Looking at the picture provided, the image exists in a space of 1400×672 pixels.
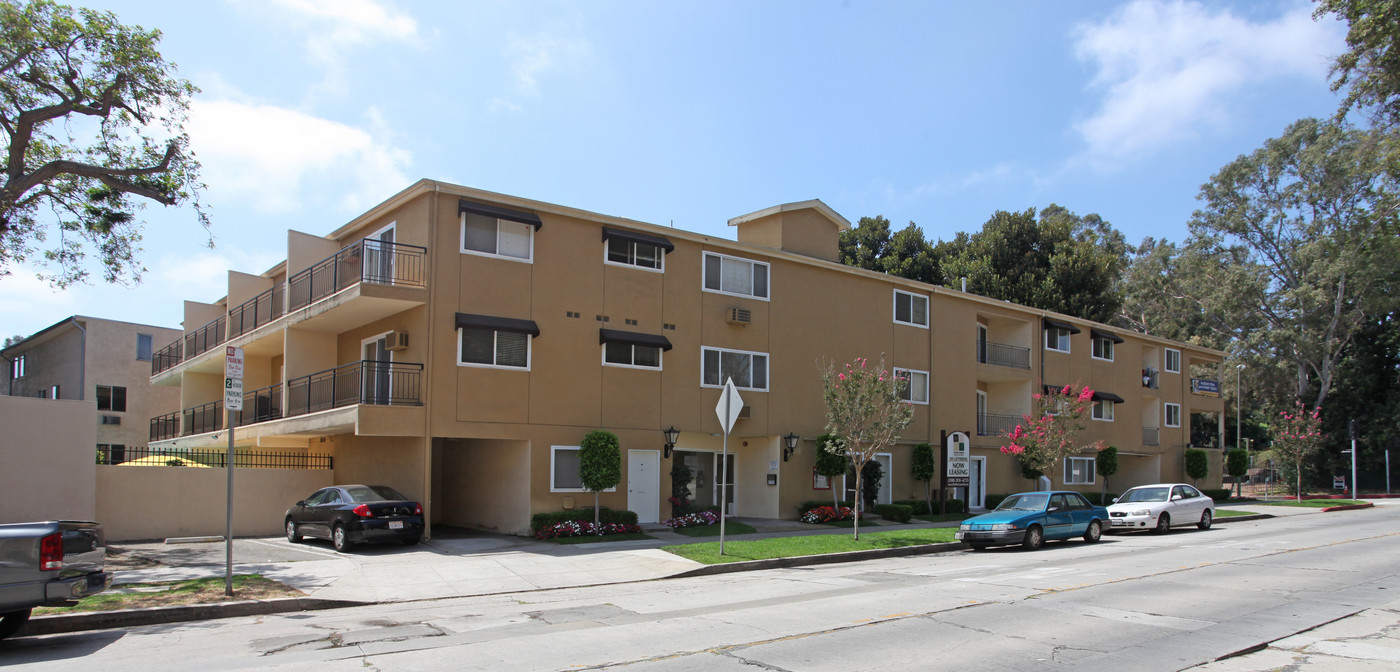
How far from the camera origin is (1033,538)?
20.0 meters

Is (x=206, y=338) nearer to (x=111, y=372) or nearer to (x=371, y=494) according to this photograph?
(x=111, y=372)

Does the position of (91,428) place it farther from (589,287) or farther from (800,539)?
(800,539)

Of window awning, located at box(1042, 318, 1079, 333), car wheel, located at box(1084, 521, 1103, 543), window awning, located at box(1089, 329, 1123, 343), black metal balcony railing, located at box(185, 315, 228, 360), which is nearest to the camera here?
car wheel, located at box(1084, 521, 1103, 543)

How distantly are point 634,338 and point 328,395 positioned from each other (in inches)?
325

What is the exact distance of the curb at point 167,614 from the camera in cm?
995

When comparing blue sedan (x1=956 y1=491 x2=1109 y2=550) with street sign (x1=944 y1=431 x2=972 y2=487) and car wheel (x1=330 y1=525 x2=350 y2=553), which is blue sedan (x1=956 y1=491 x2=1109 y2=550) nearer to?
street sign (x1=944 y1=431 x2=972 y2=487)

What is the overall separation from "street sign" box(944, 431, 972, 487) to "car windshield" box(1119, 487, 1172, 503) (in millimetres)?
4632

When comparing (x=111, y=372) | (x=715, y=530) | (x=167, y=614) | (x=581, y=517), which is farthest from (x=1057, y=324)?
(x=111, y=372)

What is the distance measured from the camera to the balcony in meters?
20.0

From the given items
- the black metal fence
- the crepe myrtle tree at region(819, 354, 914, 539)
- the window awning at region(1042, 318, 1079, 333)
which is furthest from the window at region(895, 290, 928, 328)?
the black metal fence

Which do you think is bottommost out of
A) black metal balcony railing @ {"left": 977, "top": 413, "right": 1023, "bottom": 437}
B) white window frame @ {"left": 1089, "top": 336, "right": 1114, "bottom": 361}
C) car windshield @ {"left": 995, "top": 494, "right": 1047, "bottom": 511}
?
car windshield @ {"left": 995, "top": 494, "right": 1047, "bottom": 511}

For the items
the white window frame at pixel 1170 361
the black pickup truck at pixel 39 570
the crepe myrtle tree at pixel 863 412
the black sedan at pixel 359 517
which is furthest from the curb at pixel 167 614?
the white window frame at pixel 1170 361

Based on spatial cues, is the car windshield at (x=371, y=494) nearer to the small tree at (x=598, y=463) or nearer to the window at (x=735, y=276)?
the small tree at (x=598, y=463)

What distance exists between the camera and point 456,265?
20312 millimetres
